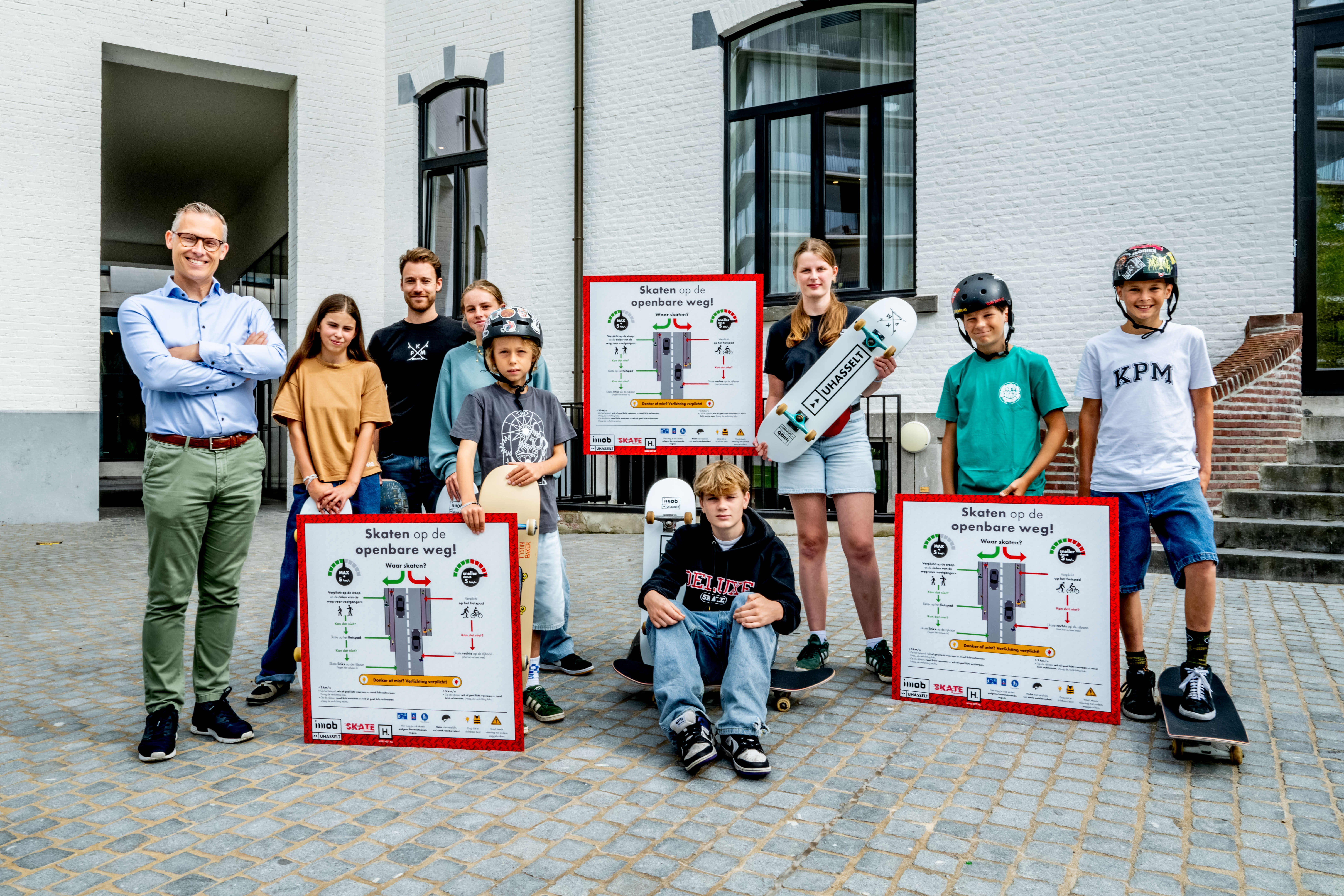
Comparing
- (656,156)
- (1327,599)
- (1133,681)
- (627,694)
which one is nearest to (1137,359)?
(1133,681)

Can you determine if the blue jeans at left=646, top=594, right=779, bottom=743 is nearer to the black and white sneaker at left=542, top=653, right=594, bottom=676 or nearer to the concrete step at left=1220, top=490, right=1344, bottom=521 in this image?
the black and white sneaker at left=542, top=653, right=594, bottom=676

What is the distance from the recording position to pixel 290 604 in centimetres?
395

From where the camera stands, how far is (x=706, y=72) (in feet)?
34.1

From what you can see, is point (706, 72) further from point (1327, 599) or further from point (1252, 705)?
point (1252, 705)

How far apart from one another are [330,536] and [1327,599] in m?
6.01

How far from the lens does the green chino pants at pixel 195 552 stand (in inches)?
129

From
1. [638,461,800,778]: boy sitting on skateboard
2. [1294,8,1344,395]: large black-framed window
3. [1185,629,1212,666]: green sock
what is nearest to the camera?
[638,461,800,778]: boy sitting on skateboard

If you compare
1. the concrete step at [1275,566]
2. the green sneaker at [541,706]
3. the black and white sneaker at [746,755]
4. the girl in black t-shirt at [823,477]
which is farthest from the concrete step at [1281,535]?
the green sneaker at [541,706]

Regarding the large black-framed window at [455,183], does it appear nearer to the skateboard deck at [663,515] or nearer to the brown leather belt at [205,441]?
the skateboard deck at [663,515]

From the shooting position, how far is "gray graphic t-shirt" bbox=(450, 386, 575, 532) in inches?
148

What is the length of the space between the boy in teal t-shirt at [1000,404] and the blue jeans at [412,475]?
2353mm

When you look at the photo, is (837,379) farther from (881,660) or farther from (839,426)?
(881,660)

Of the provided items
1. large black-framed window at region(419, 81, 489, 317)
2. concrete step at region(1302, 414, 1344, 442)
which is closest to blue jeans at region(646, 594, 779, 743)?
concrete step at region(1302, 414, 1344, 442)

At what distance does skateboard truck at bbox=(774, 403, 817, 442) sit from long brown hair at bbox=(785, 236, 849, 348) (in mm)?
350
